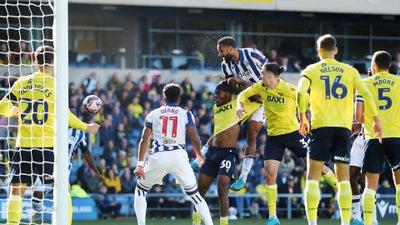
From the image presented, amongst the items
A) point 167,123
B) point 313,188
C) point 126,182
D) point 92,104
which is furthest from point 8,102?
point 126,182

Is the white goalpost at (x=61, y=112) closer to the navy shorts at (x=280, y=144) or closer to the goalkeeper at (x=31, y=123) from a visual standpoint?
the goalkeeper at (x=31, y=123)

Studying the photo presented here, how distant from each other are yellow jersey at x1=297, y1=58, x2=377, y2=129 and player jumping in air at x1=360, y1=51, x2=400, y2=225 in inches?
46.0

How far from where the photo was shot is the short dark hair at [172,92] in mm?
14452

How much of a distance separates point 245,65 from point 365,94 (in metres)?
2.90

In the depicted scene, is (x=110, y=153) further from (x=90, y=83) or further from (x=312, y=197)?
(x=312, y=197)

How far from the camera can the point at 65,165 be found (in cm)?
1171

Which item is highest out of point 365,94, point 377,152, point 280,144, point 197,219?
point 365,94

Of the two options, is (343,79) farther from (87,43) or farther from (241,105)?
(87,43)

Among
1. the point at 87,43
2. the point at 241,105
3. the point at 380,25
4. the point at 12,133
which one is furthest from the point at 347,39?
the point at 241,105

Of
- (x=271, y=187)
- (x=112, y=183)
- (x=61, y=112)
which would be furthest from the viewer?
(x=112, y=183)

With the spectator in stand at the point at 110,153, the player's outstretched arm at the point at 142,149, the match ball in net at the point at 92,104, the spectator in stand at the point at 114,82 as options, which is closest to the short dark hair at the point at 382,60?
the player's outstretched arm at the point at 142,149

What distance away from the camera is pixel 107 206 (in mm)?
23906

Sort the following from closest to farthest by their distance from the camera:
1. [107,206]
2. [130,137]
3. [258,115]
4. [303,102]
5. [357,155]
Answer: [303,102] → [258,115] → [357,155] → [107,206] → [130,137]

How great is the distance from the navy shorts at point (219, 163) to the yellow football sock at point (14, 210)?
2.99m
